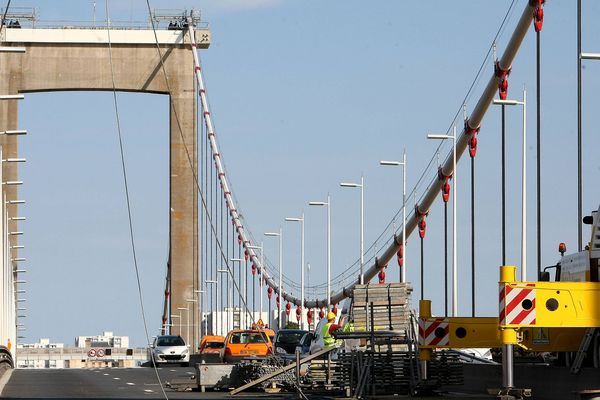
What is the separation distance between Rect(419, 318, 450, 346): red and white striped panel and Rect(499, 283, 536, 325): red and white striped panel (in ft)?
16.7

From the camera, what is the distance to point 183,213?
298 feet

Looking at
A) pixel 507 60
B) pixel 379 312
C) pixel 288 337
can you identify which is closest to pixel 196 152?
pixel 288 337

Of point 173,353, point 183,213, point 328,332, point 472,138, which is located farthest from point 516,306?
point 183,213

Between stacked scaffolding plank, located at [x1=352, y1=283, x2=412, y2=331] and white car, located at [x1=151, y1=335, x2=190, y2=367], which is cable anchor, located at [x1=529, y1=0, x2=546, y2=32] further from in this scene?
white car, located at [x1=151, y1=335, x2=190, y2=367]

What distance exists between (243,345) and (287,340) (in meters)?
1.99

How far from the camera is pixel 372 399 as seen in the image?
83.8 ft

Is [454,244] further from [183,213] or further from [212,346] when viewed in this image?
[183,213]

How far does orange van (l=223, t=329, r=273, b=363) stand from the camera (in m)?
51.3

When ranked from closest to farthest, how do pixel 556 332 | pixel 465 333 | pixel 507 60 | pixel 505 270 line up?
pixel 505 270 < pixel 556 332 < pixel 465 333 < pixel 507 60

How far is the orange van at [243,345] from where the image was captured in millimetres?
51312

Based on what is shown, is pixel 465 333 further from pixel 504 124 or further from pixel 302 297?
pixel 302 297

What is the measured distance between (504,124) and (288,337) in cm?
924

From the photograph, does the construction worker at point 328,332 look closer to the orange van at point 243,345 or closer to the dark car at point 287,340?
the dark car at point 287,340

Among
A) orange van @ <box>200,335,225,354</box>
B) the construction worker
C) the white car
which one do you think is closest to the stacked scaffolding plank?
the construction worker
